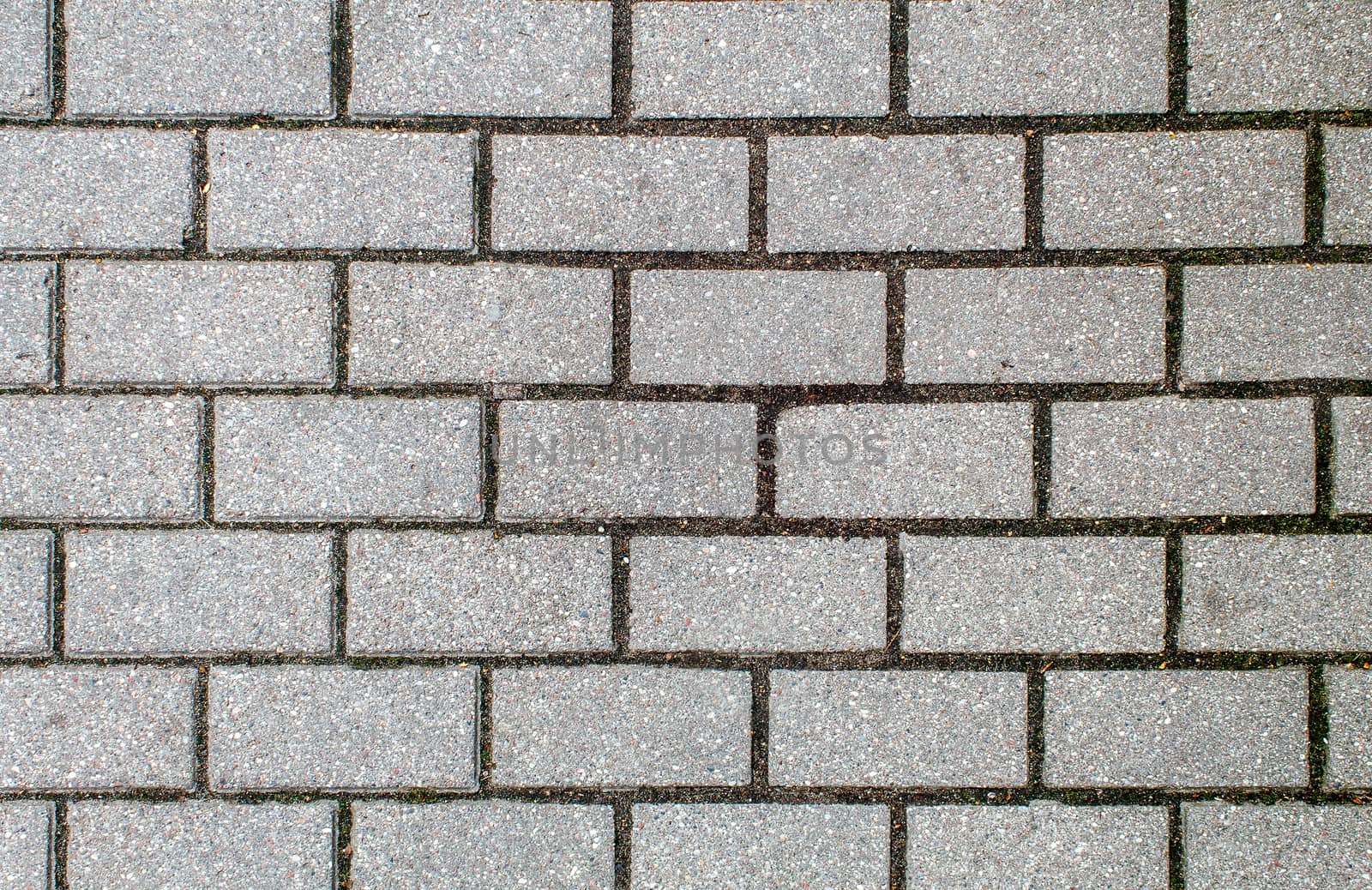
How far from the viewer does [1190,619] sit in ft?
6.92

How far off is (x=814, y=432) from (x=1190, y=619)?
2.86 feet

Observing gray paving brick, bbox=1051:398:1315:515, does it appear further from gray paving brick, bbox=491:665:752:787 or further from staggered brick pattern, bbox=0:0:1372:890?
gray paving brick, bbox=491:665:752:787

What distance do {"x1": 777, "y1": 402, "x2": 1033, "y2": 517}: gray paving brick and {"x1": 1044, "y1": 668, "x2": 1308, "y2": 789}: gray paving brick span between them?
16.5 inches

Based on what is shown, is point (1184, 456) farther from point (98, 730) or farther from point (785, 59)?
point (98, 730)

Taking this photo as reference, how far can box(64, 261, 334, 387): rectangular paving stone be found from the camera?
6.90 feet

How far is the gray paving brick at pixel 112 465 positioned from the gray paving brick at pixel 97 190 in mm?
348

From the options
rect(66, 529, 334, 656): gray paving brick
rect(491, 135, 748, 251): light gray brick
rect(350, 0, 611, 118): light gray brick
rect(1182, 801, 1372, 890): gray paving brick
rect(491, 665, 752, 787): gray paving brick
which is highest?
rect(350, 0, 611, 118): light gray brick

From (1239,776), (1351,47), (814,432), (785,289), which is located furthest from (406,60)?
(1239,776)

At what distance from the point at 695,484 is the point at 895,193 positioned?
0.73 metres

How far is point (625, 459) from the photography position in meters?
2.10

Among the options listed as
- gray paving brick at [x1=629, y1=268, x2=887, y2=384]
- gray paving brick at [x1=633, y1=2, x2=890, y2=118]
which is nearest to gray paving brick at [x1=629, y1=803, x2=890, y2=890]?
gray paving brick at [x1=629, y1=268, x2=887, y2=384]

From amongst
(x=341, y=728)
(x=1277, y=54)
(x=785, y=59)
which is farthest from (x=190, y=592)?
(x=1277, y=54)

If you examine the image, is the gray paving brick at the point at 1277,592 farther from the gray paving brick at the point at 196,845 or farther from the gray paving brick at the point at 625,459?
the gray paving brick at the point at 196,845

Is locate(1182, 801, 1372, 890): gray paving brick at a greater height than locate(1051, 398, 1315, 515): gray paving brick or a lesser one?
lesser
